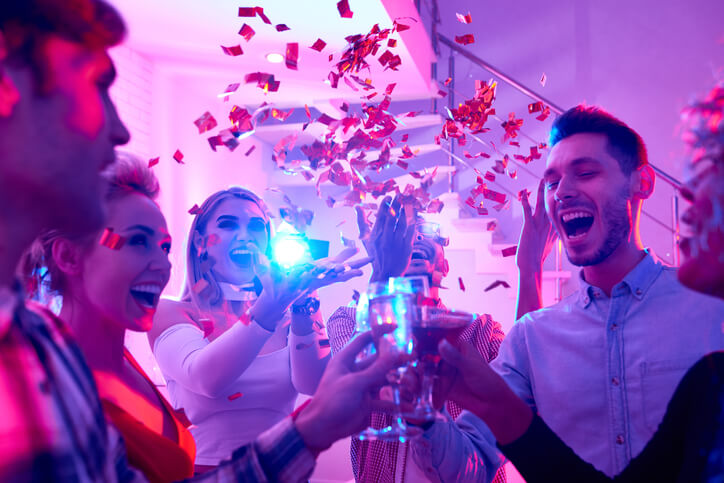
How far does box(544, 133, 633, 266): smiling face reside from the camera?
1.84 meters

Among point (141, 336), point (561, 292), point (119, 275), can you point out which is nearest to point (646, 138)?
point (561, 292)

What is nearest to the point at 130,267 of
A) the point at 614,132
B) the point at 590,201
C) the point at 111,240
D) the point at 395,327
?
the point at 111,240

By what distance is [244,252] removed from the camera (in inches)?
92.6

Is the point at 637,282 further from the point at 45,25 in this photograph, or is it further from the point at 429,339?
the point at 45,25

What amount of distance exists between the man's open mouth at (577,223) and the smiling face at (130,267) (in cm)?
123

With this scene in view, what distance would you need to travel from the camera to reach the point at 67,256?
4.84ft

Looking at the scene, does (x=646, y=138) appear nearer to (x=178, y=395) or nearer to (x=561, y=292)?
(x=561, y=292)

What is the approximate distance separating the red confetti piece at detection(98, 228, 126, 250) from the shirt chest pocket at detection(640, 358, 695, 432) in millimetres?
1473

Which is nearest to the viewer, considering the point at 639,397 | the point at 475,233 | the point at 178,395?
the point at 639,397

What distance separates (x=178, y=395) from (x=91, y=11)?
158 cm

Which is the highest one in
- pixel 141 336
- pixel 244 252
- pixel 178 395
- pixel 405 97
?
pixel 405 97

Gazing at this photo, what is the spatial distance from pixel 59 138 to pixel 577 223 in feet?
5.04

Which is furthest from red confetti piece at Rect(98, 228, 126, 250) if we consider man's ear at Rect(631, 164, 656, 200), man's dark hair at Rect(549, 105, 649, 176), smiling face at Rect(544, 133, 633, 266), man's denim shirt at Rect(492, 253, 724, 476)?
man's ear at Rect(631, 164, 656, 200)

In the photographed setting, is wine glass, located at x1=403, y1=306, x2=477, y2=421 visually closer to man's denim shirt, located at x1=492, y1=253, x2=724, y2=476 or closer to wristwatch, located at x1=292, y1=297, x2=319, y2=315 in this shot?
man's denim shirt, located at x1=492, y1=253, x2=724, y2=476
